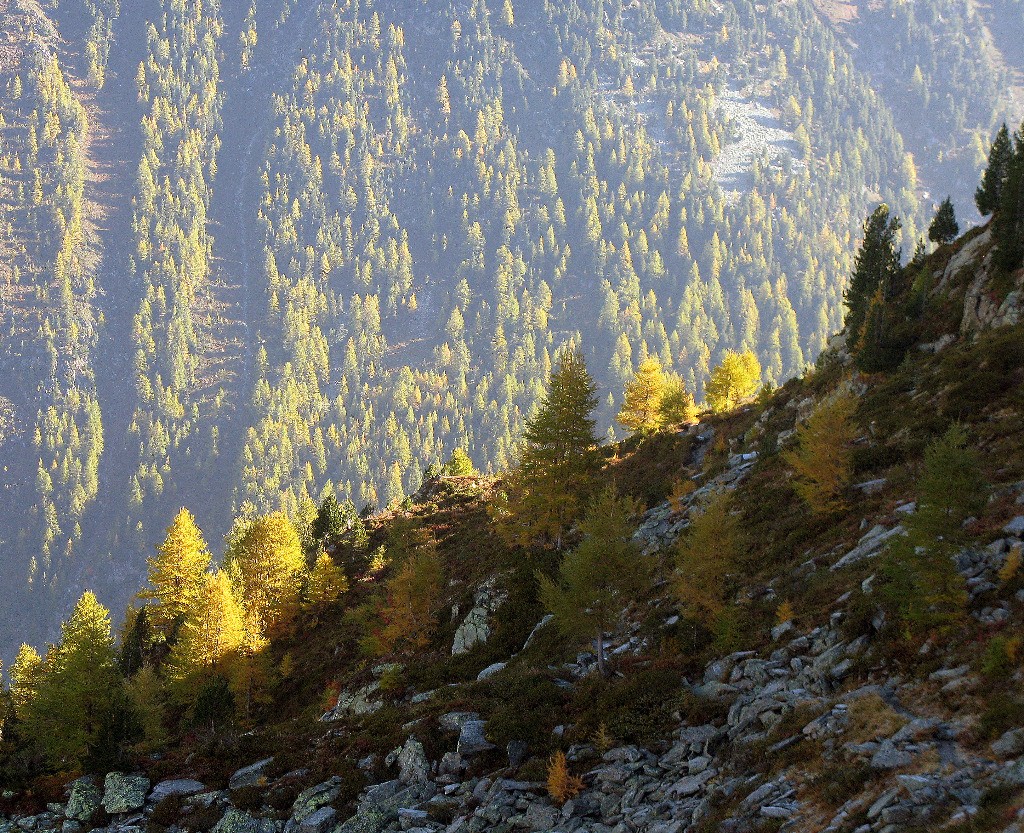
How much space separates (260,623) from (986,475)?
4578 cm

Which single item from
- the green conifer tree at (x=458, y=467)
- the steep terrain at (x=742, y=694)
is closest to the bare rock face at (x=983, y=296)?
the steep terrain at (x=742, y=694)

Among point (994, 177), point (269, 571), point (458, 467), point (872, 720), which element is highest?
point (458, 467)

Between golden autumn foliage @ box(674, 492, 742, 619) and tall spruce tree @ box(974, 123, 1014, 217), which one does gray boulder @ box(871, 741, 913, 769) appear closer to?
golden autumn foliage @ box(674, 492, 742, 619)

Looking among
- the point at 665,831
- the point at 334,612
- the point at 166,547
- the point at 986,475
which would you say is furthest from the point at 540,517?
the point at 166,547

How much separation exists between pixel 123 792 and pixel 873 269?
166ft

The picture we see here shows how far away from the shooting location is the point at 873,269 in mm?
49344

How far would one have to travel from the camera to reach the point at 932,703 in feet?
41.7

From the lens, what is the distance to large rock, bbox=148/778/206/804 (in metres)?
22.1

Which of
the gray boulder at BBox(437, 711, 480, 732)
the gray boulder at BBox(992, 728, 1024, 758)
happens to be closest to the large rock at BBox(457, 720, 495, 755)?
the gray boulder at BBox(437, 711, 480, 732)

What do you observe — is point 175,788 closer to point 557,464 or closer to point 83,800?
point 83,800

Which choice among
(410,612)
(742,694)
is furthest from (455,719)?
(410,612)

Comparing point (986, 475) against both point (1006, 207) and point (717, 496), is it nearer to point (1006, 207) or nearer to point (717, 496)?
point (717, 496)

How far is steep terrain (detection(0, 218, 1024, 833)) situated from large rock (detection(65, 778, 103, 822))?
0.20 feet

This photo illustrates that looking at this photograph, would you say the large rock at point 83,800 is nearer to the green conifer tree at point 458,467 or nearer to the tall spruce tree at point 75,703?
the tall spruce tree at point 75,703
